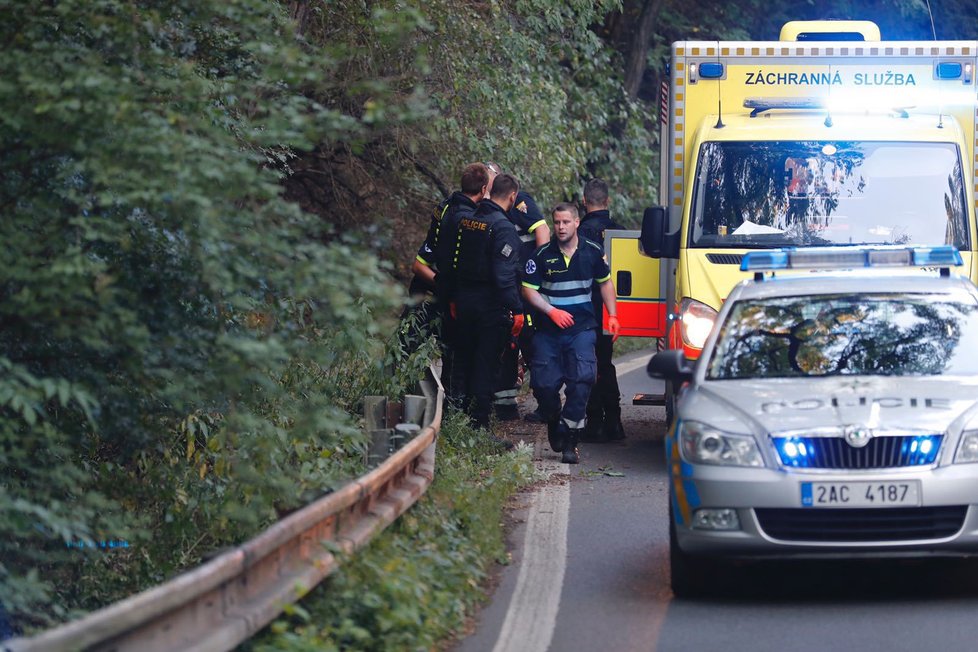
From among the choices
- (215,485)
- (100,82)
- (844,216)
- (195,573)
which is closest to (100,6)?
(100,82)

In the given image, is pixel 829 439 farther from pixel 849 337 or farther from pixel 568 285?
pixel 568 285

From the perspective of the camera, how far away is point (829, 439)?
7.26 metres

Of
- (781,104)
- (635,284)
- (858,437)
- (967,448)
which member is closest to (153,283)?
(858,437)

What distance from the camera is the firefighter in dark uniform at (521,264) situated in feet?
42.9

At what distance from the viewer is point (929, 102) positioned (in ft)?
41.3

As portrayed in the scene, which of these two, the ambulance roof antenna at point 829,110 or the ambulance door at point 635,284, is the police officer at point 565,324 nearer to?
the ambulance door at point 635,284

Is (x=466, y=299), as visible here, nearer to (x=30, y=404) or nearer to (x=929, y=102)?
(x=929, y=102)

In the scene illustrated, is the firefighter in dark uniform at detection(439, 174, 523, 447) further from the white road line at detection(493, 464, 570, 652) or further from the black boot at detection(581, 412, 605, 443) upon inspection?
the black boot at detection(581, 412, 605, 443)

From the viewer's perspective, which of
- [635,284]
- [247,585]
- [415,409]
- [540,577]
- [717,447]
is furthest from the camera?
[635,284]

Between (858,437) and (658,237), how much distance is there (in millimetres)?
4953

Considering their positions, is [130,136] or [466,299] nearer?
[130,136]

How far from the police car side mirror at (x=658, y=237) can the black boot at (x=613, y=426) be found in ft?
6.06

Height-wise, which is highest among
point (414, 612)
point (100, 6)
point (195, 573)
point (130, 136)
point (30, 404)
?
point (100, 6)

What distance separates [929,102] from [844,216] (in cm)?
156
